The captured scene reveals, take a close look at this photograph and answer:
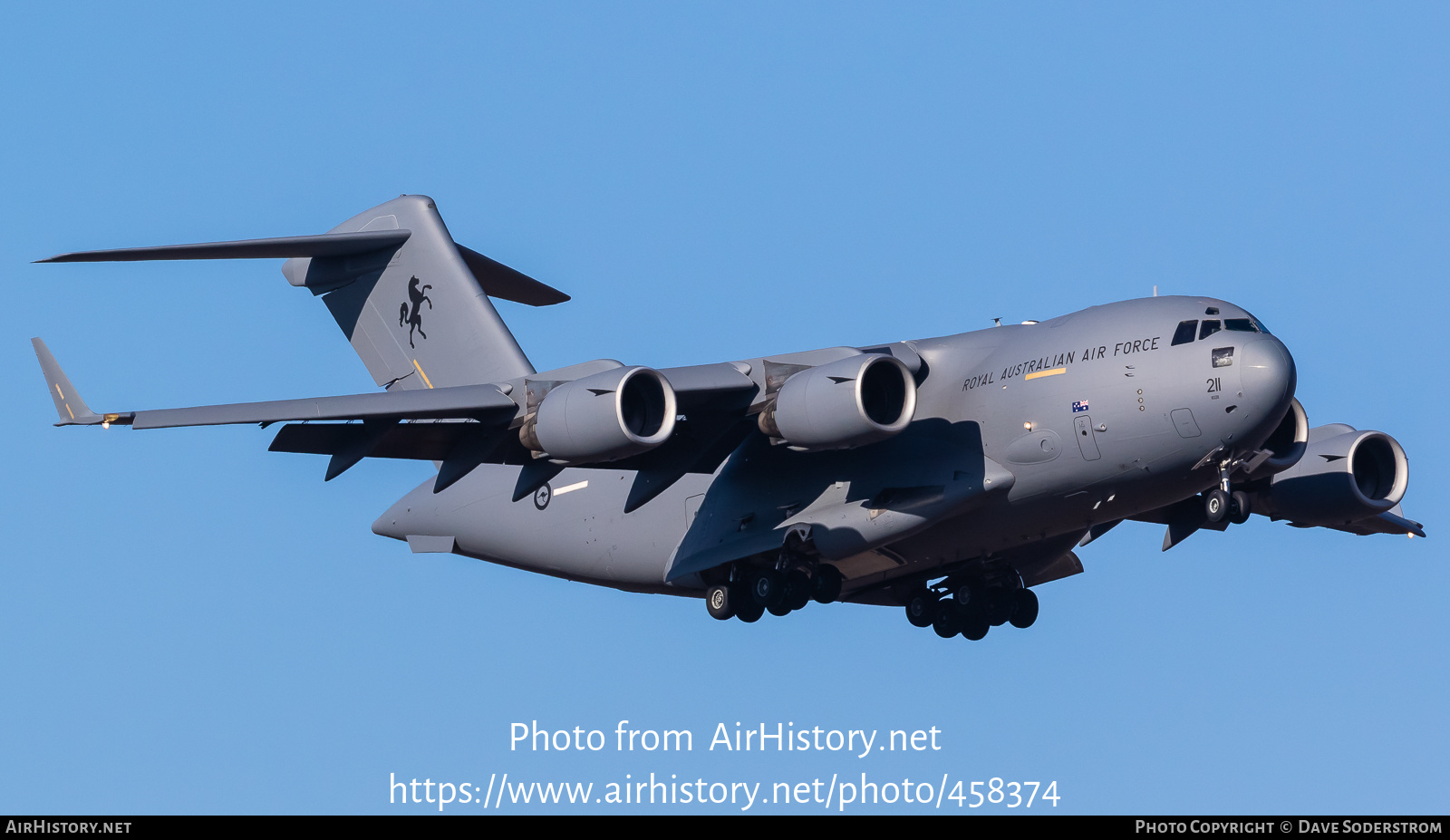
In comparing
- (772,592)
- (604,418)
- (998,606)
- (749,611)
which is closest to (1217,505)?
(998,606)

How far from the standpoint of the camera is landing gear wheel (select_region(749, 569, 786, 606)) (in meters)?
14.4

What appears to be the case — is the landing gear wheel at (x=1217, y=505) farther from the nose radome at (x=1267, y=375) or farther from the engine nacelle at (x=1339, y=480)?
the engine nacelle at (x=1339, y=480)

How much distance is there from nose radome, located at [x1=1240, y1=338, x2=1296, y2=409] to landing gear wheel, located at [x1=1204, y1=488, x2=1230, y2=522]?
101cm

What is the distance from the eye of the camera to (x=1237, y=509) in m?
13.7

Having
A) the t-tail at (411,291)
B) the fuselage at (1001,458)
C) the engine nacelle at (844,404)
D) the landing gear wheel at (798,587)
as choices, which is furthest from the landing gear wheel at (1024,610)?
the t-tail at (411,291)

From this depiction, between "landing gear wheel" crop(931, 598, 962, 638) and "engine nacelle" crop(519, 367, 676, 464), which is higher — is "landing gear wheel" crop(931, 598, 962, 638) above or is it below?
below

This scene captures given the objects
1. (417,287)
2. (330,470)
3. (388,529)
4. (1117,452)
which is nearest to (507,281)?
(417,287)

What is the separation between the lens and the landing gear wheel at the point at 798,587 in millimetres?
14398

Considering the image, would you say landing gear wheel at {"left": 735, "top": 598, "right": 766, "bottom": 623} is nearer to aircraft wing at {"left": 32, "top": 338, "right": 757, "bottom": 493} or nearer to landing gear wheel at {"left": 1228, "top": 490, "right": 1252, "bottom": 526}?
aircraft wing at {"left": 32, "top": 338, "right": 757, "bottom": 493}

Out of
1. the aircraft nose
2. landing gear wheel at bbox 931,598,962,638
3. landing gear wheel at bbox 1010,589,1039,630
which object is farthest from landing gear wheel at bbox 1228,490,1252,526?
landing gear wheel at bbox 931,598,962,638

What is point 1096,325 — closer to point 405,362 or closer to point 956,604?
point 956,604

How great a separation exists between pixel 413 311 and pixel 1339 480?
8.18 metres

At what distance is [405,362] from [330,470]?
3.34 meters

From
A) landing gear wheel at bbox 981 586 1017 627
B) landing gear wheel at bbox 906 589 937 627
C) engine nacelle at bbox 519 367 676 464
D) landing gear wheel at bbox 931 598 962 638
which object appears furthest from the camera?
landing gear wheel at bbox 906 589 937 627
